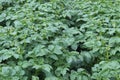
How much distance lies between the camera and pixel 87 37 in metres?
3.15

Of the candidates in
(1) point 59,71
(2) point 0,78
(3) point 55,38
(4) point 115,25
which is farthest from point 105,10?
(2) point 0,78

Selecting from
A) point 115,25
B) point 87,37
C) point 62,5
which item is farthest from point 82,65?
point 62,5

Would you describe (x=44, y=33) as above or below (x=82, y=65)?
above

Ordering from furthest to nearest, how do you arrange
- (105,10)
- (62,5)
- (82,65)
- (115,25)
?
(62,5) → (105,10) → (115,25) → (82,65)

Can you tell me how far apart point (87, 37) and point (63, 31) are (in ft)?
1.02

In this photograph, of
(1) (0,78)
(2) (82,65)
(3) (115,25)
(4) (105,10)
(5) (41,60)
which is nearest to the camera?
(1) (0,78)

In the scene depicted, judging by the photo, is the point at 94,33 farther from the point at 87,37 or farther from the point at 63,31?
the point at 63,31

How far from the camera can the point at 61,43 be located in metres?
3.04

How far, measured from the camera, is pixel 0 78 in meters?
2.55

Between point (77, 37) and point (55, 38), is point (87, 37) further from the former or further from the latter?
point (55, 38)

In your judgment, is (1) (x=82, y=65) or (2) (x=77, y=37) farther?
(2) (x=77, y=37)

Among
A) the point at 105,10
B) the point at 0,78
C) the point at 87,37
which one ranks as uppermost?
the point at 105,10

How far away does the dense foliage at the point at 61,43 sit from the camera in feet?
8.90

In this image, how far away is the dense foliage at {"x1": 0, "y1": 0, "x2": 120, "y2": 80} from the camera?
2.71 metres
